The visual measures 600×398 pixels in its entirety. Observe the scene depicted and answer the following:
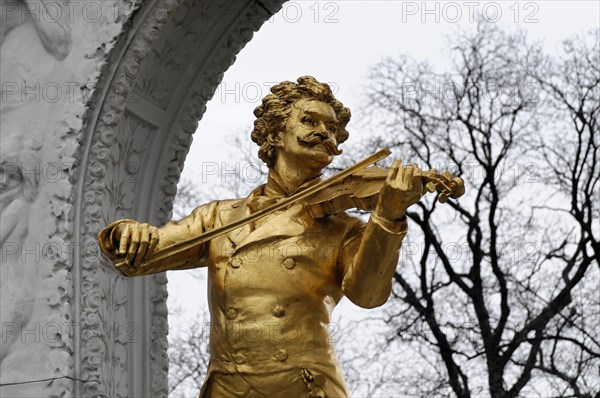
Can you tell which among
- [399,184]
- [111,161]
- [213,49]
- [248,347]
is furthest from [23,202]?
[399,184]

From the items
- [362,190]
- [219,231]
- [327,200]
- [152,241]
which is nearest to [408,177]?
[362,190]

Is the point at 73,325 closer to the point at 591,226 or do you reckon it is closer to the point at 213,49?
the point at 213,49

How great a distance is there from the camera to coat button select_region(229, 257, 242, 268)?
602cm

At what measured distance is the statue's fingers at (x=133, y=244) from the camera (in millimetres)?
5910

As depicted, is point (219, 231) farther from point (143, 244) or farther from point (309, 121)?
point (309, 121)

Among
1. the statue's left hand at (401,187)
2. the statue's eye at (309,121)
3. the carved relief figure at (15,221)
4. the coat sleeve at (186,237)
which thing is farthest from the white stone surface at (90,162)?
the statue's left hand at (401,187)

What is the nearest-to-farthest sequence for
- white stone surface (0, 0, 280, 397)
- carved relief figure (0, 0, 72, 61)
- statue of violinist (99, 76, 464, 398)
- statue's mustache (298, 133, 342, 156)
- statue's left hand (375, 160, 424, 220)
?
statue's left hand (375, 160, 424, 220) < statue of violinist (99, 76, 464, 398) < statue's mustache (298, 133, 342, 156) < white stone surface (0, 0, 280, 397) < carved relief figure (0, 0, 72, 61)

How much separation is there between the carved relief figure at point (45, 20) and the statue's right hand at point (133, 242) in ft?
4.10

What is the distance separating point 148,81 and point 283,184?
1085mm

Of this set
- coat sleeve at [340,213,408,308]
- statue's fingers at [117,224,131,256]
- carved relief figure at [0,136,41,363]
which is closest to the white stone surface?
carved relief figure at [0,136,41,363]

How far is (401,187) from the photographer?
5.61 meters

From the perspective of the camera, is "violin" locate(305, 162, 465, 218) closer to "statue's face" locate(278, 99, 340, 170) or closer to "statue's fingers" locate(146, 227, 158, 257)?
"statue's face" locate(278, 99, 340, 170)

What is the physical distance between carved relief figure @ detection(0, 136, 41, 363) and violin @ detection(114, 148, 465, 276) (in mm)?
844

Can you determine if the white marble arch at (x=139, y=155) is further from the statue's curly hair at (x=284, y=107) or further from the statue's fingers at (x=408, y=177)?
the statue's fingers at (x=408, y=177)
